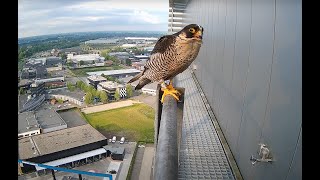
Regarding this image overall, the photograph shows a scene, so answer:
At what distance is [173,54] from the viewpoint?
1461 mm

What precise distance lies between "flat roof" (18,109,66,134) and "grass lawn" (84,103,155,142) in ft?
4.61

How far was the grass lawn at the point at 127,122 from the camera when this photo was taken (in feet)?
32.4

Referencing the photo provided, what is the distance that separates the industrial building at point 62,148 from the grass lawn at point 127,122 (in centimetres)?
140

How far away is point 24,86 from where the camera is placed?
9.90 meters

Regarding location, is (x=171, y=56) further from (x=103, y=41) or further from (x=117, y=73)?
(x=103, y=41)

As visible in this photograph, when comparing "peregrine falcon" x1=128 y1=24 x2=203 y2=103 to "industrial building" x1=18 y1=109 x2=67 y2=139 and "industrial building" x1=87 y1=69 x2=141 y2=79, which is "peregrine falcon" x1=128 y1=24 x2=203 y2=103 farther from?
"industrial building" x1=87 y1=69 x2=141 y2=79

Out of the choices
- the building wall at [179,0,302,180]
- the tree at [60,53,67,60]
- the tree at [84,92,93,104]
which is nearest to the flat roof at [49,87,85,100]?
the tree at [84,92,93,104]

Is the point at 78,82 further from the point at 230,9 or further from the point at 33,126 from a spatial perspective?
the point at 230,9

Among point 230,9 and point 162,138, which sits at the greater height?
point 230,9

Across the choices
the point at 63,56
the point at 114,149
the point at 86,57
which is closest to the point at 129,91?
the point at 63,56

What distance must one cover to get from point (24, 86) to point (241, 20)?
960cm

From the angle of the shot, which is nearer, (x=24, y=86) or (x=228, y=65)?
(x=228, y=65)
